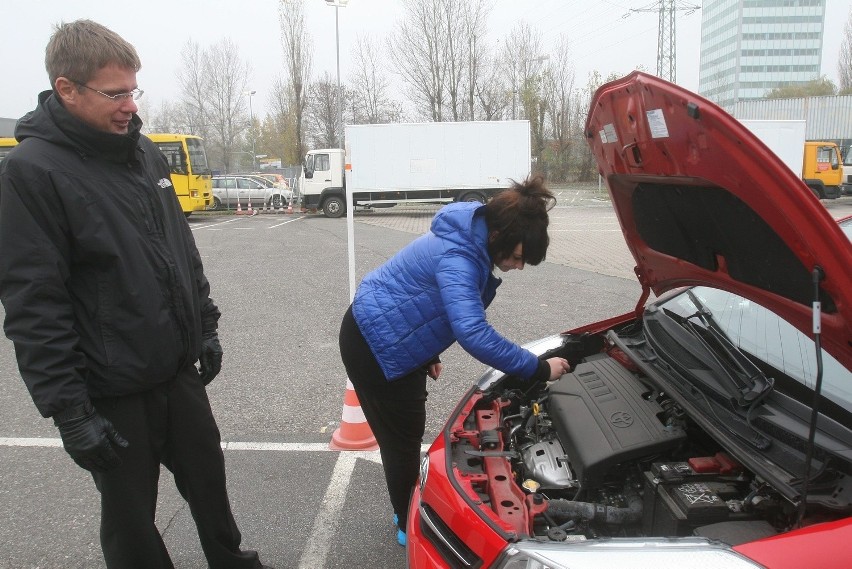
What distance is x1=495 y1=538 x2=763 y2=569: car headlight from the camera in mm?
1442

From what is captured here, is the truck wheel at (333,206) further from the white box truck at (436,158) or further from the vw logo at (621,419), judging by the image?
the vw logo at (621,419)

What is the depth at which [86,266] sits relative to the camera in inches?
76.5

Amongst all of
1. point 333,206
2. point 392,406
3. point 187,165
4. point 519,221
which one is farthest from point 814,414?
point 187,165

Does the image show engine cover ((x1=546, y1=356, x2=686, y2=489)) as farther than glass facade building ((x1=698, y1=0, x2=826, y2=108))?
No

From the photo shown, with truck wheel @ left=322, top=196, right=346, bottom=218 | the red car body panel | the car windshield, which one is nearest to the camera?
the red car body panel

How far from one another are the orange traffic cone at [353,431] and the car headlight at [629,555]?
6.94ft

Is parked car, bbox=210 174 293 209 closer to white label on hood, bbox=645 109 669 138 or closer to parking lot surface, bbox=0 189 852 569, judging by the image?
parking lot surface, bbox=0 189 852 569

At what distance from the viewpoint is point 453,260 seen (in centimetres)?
219

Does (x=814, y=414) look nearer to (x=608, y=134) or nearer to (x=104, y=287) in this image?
(x=608, y=134)

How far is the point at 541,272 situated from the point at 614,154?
7.21 meters

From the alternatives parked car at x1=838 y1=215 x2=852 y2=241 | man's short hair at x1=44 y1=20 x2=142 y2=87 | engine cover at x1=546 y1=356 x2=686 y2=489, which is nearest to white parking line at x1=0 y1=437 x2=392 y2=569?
engine cover at x1=546 y1=356 x2=686 y2=489

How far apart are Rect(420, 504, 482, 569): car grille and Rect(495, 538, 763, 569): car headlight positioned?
199 millimetres

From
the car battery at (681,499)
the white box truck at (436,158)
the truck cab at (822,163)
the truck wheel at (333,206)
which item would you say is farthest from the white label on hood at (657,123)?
the truck cab at (822,163)

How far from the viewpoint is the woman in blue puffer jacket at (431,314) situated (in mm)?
2154
